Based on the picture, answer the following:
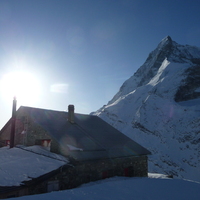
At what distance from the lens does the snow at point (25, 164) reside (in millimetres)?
7520

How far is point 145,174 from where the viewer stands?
14133 millimetres

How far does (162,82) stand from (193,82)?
8.14 metres

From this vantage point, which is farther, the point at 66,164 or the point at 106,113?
the point at 106,113

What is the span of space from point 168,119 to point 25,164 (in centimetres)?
3484

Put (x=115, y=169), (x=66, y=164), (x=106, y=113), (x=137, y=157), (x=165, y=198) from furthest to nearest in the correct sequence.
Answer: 1. (x=106, y=113)
2. (x=137, y=157)
3. (x=115, y=169)
4. (x=66, y=164)
5. (x=165, y=198)

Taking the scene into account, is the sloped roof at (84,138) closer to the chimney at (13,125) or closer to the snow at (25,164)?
the chimney at (13,125)

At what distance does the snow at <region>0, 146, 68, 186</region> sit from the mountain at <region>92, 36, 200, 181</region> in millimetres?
17368

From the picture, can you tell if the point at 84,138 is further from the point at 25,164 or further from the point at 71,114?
the point at 25,164

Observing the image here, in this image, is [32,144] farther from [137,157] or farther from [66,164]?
[137,157]

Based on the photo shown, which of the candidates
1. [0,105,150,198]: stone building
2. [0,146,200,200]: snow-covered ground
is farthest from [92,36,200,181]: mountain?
[0,146,200,200]: snow-covered ground

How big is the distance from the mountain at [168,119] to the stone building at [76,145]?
12.1 m

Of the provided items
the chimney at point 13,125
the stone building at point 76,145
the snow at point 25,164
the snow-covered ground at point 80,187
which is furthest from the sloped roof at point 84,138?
the snow-covered ground at point 80,187

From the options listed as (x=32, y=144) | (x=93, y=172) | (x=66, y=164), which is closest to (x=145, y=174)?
(x=93, y=172)

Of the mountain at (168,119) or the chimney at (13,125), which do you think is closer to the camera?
the chimney at (13,125)
